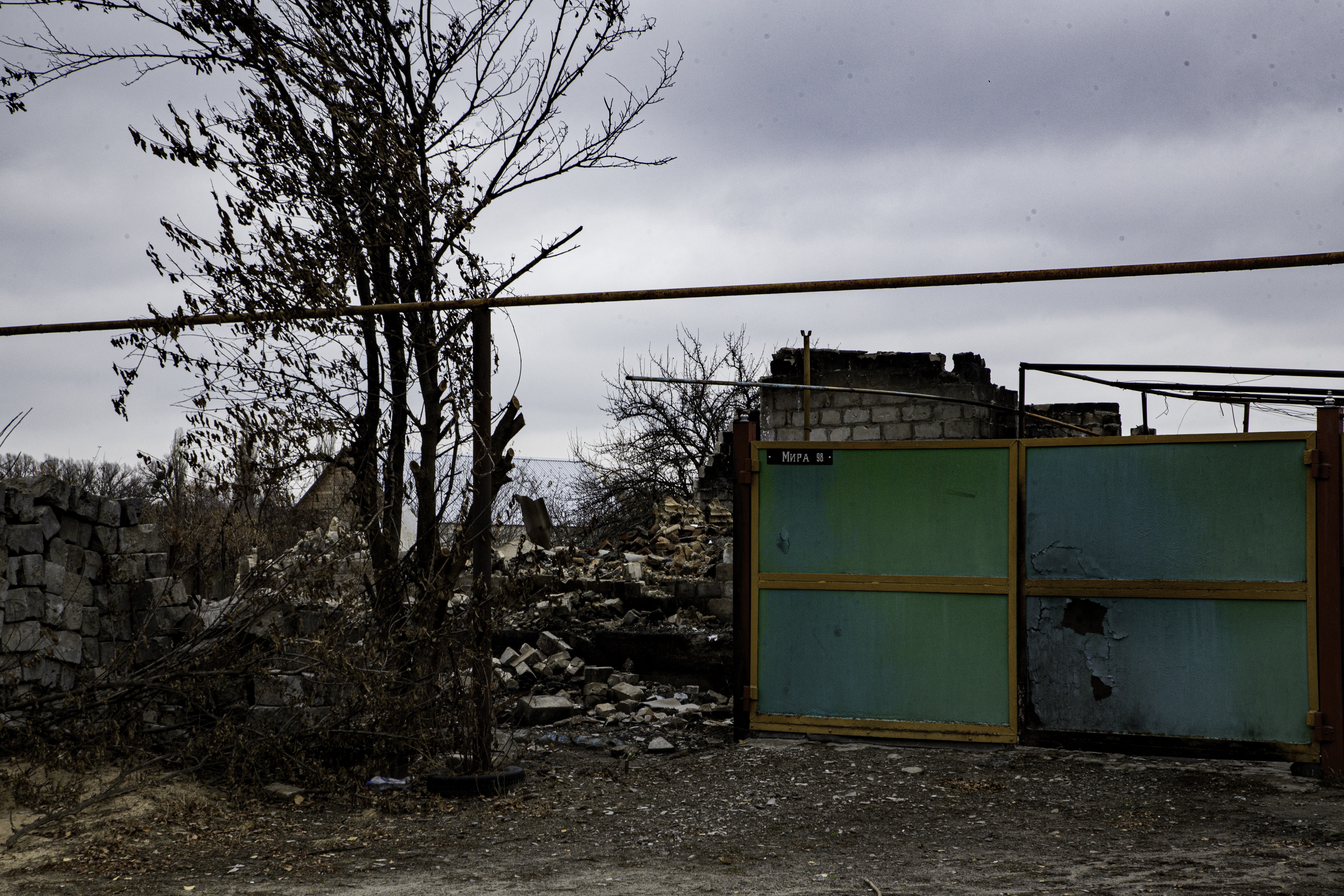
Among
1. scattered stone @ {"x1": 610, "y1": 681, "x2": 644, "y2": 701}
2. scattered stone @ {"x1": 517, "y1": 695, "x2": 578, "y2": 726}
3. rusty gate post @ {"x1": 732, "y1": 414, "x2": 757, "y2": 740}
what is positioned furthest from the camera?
scattered stone @ {"x1": 610, "y1": 681, "x2": 644, "y2": 701}

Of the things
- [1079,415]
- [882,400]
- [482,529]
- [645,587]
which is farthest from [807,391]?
[482,529]

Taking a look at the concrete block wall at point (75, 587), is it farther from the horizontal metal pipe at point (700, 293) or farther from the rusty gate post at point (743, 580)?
the rusty gate post at point (743, 580)

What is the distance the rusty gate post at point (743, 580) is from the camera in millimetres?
6715

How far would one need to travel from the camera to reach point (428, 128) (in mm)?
7605

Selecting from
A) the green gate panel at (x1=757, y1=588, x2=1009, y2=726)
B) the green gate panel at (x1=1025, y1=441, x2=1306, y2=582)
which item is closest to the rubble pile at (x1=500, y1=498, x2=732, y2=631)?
the green gate panel at (x1=757, y1=588, x2=1009, y2=726)

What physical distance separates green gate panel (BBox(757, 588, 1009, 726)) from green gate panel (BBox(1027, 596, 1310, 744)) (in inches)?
10.2

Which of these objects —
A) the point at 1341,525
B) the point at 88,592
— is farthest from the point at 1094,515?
the point at 88,592

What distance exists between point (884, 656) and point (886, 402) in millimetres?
6946

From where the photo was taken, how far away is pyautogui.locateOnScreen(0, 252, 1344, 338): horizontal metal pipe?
5.12 meters

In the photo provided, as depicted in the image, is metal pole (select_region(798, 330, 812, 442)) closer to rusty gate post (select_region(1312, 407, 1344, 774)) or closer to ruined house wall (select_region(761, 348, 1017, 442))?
ruined house wall (select_region(761, 348, 1017, 442))

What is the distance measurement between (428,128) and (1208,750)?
6655 millimetres

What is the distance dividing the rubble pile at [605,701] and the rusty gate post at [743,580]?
62 cm

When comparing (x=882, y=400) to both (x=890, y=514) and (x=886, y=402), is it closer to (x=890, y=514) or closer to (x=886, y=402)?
(x=886, y=402)

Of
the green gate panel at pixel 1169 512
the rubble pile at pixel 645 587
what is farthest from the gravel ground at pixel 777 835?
the rubble pile at pixel 645 587
